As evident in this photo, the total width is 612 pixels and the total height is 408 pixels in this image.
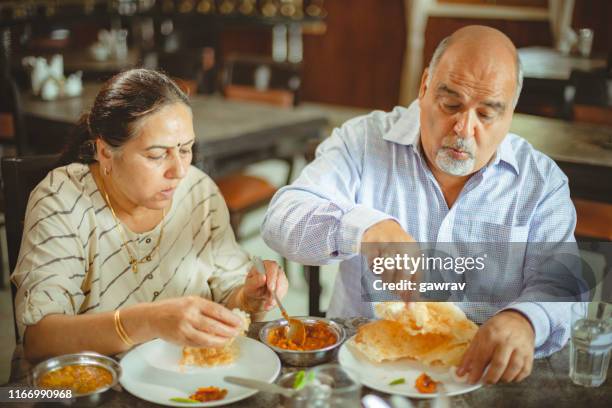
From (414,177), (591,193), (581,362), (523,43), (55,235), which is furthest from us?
(523,43)

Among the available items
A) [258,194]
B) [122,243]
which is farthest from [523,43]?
[122,243]

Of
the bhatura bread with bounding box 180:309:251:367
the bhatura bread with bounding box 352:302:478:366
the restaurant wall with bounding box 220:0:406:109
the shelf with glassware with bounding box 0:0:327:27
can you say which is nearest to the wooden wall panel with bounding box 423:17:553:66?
the restaurant wall with bounding box 220:0:406:109

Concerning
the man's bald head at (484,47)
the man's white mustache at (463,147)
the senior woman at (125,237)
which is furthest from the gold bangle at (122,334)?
the man's bald head at (484,47)

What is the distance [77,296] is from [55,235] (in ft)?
0.50

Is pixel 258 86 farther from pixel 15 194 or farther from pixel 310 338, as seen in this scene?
pixel 310 338

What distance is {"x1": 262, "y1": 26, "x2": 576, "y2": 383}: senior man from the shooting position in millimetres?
1536

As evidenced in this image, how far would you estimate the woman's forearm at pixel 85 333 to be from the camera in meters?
1.34

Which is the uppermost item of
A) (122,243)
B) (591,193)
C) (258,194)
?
(122,243)

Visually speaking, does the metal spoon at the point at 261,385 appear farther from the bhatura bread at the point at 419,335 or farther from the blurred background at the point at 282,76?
the blurred background at the point at 282,76

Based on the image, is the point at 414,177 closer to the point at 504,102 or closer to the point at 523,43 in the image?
the point at 504,102

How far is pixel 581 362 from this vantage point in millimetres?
1290

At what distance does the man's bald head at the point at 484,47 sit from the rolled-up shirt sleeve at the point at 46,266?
98cm

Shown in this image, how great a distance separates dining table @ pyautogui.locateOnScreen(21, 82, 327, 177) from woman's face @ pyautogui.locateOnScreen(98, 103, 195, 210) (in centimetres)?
142

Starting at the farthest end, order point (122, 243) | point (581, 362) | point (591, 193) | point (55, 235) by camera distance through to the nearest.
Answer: point (591, 193) < point (122, 243) < point (55, 235) < point (581, 362)
